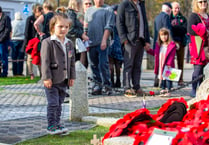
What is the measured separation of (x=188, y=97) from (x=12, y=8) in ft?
100

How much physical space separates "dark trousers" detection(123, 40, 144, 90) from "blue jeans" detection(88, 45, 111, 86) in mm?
453

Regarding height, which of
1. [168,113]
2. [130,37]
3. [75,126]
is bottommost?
[75,126]

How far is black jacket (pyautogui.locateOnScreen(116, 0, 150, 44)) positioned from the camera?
10.7 m

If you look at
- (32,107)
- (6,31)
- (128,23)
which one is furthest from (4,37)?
(32,107)

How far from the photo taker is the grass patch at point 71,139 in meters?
5.97

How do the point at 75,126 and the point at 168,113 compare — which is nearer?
the point at 168,113

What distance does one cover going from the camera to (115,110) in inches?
350

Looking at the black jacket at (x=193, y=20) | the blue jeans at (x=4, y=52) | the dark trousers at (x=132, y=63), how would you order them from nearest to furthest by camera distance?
the black jacket at (x=193, y=20)
the dark trousers at (x=132, y=63)
the blue jeans at (x=4, y=52)

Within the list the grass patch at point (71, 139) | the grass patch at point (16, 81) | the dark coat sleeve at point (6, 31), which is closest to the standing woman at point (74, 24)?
the grass patch at point (16, 81)

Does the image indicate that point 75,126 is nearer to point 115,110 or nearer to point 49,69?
point 49,69

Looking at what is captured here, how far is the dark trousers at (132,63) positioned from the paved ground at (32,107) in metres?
0.40

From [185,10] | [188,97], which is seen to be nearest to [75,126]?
[188,97]

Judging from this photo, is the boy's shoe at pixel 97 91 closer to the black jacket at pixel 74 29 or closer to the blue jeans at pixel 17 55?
the black jacket at pixel 74 29

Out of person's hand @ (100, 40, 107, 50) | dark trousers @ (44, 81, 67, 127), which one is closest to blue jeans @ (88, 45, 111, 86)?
person's hand @ (100, 40, 107, 50)
